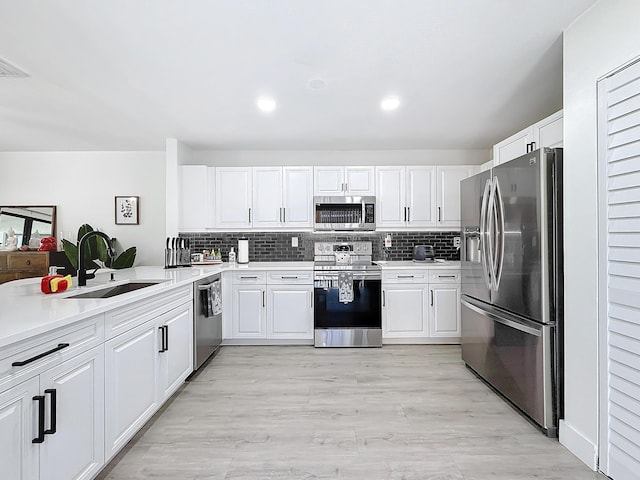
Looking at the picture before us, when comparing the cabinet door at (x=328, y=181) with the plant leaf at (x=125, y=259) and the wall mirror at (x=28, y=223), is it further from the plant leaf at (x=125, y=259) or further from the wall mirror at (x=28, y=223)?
the wall mirror at (x=28, y=223)

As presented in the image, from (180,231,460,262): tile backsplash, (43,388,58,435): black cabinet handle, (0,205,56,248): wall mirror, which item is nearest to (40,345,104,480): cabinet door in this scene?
(43,388,58,435): black cabinet handle

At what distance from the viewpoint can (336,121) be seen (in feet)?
12.9

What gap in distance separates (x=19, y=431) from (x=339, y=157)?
443cm

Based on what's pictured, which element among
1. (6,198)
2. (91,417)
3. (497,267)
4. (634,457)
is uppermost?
(6,198)

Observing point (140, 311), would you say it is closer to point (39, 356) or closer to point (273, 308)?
point (39, 356)

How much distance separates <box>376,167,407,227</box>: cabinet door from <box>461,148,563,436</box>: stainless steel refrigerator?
1.50 metres

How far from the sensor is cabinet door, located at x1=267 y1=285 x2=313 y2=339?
4.37 metres

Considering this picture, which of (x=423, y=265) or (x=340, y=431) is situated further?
(x=423, y=265)

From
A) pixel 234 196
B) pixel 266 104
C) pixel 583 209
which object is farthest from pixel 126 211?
pixel 583 209

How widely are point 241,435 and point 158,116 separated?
3.09 meters

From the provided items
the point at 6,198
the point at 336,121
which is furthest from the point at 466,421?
the point at 6,198

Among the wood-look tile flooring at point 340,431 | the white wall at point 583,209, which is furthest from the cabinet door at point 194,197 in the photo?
the white wall at point 583,209

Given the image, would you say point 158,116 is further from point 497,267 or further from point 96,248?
point 497,267

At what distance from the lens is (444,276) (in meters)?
4.43
